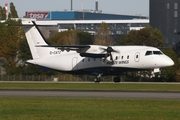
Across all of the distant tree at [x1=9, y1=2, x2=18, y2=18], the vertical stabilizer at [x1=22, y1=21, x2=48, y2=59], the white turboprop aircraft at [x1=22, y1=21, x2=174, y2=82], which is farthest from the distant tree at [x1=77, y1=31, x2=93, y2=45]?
the white turboprop aircraft at [x1=22, y1=21, x2=174, y2=82]

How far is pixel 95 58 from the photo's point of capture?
61.8 metres

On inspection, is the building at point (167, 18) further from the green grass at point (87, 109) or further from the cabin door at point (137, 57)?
the green grass at point (87, 109)

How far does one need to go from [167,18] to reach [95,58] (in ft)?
247

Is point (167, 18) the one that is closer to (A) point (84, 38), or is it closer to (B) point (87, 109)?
(A) point (84, 38)

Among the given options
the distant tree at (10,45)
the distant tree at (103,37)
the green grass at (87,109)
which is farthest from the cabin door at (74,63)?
the distant tree at (103,37)

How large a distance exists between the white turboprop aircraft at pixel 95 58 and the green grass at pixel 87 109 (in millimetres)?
29584

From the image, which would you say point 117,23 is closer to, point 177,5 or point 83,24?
point 83,24

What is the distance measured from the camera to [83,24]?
185 meters

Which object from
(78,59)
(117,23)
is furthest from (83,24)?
(78,59)

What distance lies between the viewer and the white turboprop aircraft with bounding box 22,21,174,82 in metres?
58.3

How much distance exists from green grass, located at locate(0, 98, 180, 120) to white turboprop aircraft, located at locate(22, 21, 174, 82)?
29.6 m

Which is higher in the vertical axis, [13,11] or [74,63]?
[13,11]

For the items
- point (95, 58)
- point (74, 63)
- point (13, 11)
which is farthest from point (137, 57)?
point (13, 11)

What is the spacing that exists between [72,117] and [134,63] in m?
37.8
